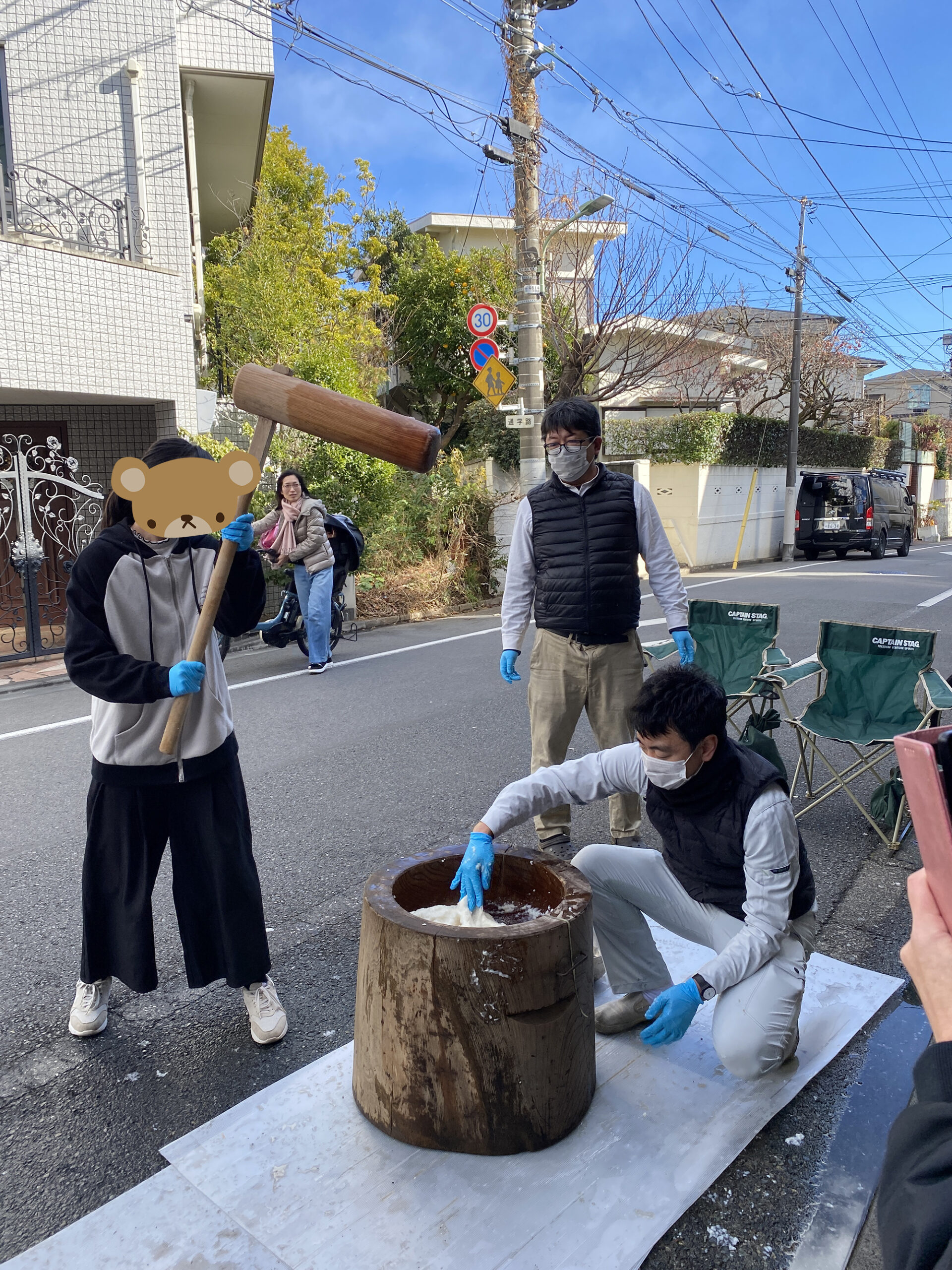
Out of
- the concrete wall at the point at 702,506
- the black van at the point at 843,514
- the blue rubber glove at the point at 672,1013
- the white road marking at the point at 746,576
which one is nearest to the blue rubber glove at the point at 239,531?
the blue rubber glove at the point at 672,1013

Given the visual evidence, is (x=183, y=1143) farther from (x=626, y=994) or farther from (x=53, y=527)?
(x=53, y=527)

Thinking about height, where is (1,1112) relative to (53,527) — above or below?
below

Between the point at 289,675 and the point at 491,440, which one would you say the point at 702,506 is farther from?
the point at 289,675

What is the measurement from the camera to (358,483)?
1138 centimetres

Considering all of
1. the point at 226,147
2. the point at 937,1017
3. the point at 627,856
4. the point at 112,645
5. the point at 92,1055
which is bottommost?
the point at 92,1055

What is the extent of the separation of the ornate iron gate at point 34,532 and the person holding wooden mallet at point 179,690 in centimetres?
597

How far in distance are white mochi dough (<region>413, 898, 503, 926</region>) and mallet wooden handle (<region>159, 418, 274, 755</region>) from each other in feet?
2.83

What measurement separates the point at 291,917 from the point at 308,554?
16.0ft

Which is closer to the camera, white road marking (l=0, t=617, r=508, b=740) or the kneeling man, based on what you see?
the kneeling man

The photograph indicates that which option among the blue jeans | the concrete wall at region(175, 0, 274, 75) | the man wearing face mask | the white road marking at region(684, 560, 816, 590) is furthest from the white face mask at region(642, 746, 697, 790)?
the concrete wall at region(175, 0, 274, 75)

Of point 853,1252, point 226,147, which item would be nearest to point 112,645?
point 853,1252

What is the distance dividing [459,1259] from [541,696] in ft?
7.82

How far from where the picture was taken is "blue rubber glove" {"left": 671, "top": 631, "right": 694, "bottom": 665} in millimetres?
4324

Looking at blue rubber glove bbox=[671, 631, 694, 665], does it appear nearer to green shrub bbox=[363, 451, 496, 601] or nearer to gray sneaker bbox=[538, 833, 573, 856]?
gray sneaker bbox=[538, 833, 573, 856]
